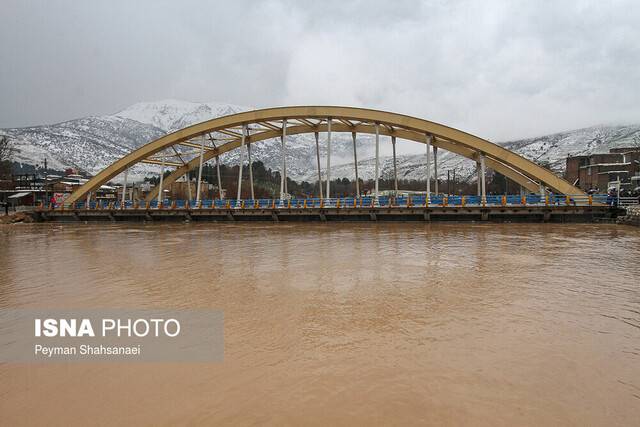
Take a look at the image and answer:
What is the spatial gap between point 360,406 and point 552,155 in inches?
8926

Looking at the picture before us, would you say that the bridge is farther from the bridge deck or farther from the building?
the building

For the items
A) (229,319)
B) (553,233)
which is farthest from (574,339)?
(553,233)

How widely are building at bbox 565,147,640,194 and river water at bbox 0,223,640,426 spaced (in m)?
53.1

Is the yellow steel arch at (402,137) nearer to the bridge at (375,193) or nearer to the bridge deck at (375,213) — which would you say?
the bridge at (375,193)

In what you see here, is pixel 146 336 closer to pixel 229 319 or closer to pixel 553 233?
pixel 229 319

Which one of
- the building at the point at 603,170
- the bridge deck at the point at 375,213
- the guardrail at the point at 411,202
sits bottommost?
the bridge deck at the point at 375,213

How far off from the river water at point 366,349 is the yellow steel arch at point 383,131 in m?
15.2

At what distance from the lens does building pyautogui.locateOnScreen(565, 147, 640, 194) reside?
5403 centimetres

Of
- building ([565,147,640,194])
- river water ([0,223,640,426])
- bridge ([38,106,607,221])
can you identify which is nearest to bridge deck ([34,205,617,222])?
bridge ([38,106,607,221])

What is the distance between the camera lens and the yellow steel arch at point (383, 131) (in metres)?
24.0

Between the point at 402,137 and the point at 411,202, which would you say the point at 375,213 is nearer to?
the point at 411,202

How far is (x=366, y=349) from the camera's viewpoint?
14.4 ft

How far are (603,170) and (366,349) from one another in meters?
69.3

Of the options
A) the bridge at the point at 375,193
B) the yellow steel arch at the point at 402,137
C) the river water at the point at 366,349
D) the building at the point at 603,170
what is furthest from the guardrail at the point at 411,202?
the building at the point at 603,170
